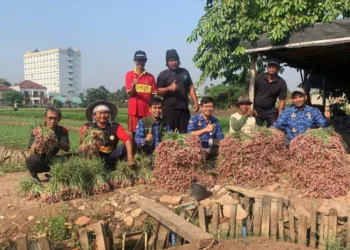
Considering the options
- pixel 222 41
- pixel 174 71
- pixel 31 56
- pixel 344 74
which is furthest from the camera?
pixel 31 56

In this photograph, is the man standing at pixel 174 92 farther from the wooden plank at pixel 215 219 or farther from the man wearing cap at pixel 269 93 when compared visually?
the wooden plank at pixel 215 219

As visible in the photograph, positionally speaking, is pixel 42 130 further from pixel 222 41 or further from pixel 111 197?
pixel 222 41

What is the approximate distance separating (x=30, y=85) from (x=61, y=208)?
87961 mm

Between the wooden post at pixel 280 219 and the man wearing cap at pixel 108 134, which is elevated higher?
the man wearing cap at pixel 108 134

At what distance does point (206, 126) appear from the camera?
16.7 feet

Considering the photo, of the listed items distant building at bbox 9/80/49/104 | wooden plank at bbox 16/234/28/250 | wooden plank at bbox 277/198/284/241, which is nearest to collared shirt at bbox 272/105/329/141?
wooden plank at bbox 277/198/284/241

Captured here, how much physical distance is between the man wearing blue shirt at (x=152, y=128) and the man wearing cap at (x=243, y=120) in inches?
40.2

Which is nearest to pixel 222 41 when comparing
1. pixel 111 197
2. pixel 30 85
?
pixel 111 197

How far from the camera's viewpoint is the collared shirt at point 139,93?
18.1 feet

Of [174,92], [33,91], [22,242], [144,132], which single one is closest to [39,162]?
[144,132]

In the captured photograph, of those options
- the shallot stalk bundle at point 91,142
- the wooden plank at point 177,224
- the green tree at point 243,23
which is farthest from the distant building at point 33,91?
the wooden plank at point 177,224

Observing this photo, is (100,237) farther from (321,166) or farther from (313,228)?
(321,166)

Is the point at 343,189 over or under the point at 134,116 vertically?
under

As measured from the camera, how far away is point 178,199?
4160 millimetres
